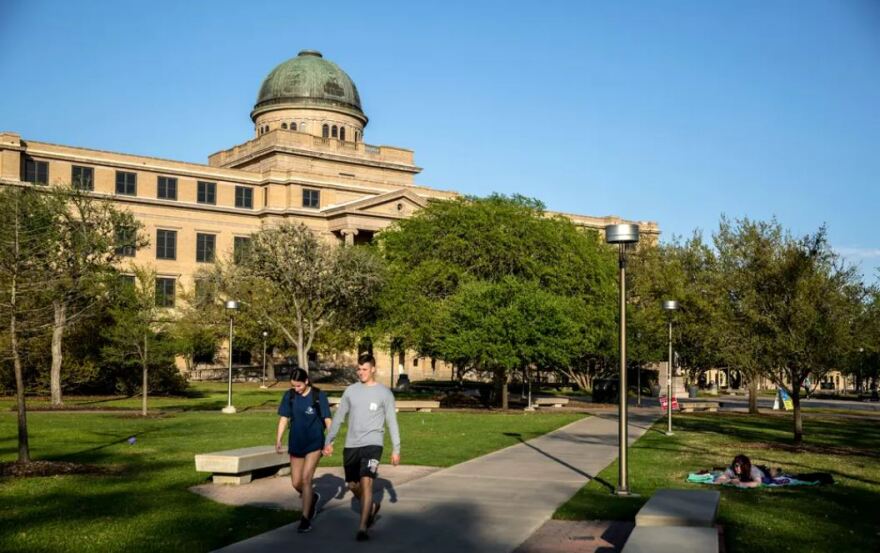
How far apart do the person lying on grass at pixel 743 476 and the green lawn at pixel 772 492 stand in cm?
31

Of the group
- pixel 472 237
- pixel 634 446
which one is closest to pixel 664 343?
pixel 472 237

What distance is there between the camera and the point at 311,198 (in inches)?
3546

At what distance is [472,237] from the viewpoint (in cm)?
5131

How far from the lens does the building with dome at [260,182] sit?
81562 millimetres

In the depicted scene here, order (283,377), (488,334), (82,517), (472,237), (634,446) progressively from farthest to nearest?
(283,377)
(472,237)
(488,334)
(634,446)
(82,517)

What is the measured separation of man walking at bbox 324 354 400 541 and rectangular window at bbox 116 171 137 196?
75.4 metres

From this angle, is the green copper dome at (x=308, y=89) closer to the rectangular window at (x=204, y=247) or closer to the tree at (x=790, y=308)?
the rectangular window at (x=204, y=247)

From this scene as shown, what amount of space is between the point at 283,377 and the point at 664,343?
36.2 m

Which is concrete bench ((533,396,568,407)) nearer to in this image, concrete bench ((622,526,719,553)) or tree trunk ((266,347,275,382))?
tree trunk ((266,347,275,382))

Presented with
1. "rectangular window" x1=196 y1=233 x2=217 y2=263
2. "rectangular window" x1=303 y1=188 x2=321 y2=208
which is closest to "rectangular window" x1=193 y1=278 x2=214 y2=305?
"rectangular window" x1=196 y1=233 x2=217 y2=263

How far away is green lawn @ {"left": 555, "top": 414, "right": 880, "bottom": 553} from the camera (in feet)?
40.5

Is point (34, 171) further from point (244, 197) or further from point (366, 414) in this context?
point (366, 414)

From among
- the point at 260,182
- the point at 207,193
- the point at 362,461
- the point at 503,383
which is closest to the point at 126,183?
the point at 207,193

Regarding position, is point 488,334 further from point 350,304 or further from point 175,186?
point 175,186
